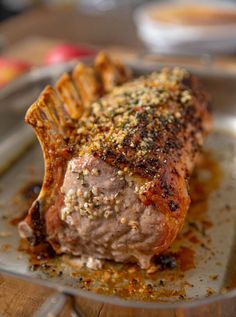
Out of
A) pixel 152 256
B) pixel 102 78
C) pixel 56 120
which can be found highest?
pixel 56 120

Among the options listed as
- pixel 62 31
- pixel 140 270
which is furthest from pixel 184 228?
pixel 62 31

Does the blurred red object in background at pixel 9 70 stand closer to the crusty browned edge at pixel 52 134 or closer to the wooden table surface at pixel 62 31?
the wooden table surface at pixel 62 31

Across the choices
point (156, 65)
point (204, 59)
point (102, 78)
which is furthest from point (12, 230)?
point (204, 59)

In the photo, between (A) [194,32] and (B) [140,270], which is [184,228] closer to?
(B) [140,270]

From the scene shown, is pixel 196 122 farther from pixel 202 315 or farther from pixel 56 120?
pixel 202 315

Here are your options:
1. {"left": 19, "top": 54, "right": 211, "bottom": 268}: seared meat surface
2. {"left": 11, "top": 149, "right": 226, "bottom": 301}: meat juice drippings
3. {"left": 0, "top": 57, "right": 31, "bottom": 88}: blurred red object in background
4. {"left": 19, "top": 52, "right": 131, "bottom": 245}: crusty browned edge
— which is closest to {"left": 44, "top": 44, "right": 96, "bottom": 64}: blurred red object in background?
{"left": 0, "top": 57, "right": 31, "bottom": 88}: blurred red object in background

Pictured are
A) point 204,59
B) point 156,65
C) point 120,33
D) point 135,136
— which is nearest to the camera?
point 135,136

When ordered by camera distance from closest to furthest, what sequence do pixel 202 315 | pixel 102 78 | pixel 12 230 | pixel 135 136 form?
pixel 202 315 < pixel 135 136 < pixel 12 230 < pixel 102 78
